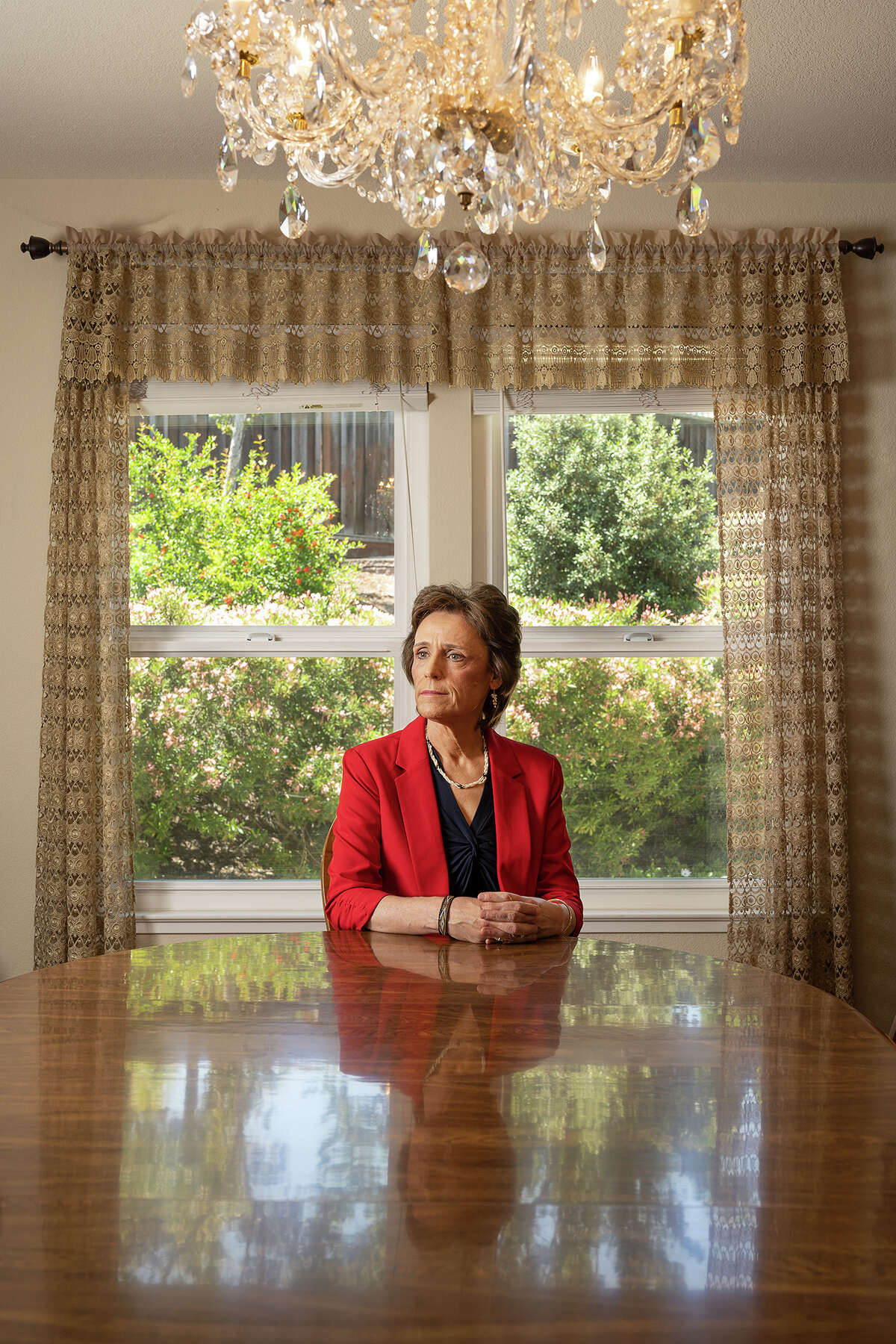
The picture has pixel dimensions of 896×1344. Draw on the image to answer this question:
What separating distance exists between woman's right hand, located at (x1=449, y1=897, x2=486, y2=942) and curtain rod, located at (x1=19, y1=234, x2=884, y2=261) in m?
2.64

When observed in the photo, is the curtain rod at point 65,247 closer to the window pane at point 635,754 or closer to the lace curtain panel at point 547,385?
the lace curtain panel at point 547,385

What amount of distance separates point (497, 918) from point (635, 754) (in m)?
1.87

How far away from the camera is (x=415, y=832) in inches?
85.5

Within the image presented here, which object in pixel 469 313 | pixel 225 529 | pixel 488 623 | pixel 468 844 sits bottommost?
pixel 468 844

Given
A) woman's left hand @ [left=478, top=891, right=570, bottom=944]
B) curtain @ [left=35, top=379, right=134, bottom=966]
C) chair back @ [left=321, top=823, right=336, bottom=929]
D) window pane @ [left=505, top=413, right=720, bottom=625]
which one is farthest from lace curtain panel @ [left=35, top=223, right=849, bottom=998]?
woman's left hand @ [left=478, top=891, right=570, bottom=944]

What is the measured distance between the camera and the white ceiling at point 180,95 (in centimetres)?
262

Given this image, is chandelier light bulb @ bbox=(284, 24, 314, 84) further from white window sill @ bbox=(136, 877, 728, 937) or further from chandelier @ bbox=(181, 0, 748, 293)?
white window sill @ bbox=(136, 877, 728, 937)

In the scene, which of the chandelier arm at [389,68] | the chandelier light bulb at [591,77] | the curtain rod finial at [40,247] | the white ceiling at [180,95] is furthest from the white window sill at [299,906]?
the chandelier arm at [389,68]

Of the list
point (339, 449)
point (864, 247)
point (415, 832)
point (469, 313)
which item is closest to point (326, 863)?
point (415, 832)

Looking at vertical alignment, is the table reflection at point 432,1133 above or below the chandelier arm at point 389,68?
below

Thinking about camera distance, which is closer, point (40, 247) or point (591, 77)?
point (591, 77)

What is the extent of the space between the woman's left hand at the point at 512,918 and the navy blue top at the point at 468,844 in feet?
0.79

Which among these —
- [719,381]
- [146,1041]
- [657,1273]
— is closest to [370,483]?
[719,381]

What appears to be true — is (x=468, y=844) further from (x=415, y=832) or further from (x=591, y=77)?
(x=591, y=77)
